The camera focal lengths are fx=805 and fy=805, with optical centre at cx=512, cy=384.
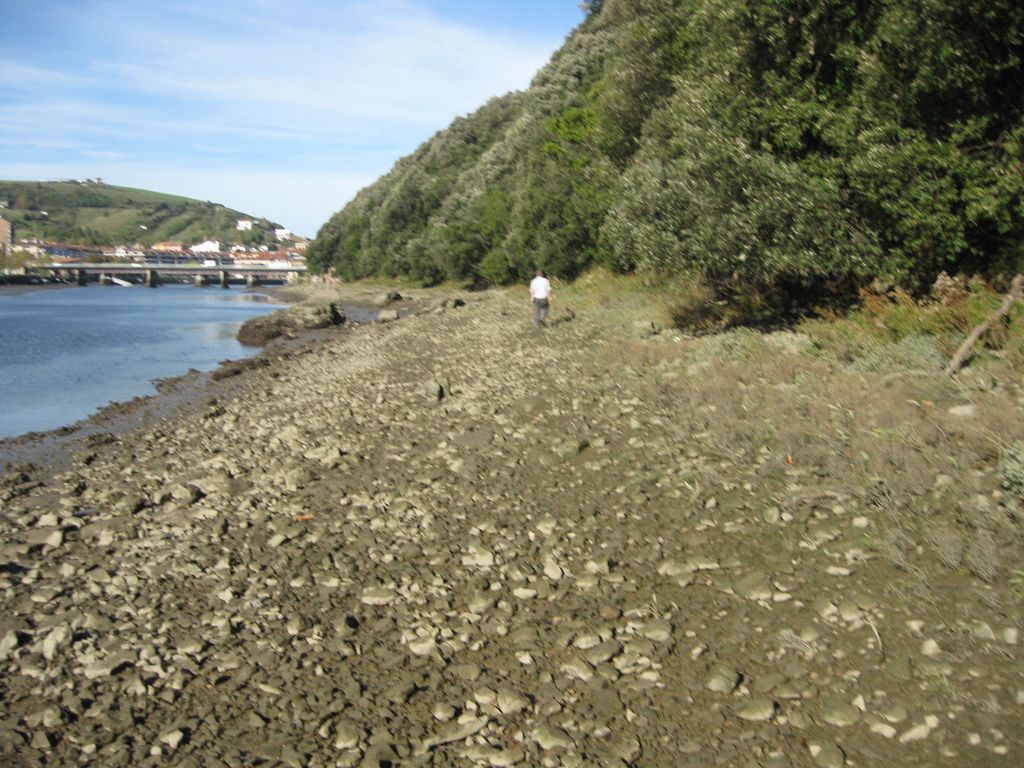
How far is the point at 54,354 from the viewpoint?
128ft

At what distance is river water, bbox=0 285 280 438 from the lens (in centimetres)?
2506

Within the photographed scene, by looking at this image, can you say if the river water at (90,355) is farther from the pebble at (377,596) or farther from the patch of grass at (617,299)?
the pebble at (377,596)

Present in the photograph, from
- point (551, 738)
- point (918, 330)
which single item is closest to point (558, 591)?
point (551, 738)

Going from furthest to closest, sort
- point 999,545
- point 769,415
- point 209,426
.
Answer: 1. point 209,426
2. point 769,415
3. point 999,545

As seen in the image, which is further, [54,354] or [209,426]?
[54,354]

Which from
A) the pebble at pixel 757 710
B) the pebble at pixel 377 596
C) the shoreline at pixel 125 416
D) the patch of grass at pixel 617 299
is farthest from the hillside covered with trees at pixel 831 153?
the shoreline at pixel 125 416

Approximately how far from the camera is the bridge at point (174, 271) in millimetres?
140500

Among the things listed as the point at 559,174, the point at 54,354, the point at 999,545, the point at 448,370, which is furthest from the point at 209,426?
the point at 559,174

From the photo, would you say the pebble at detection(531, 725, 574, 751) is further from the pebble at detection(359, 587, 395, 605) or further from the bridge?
the bridge

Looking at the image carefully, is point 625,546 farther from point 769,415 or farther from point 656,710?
Answer: point 769,415

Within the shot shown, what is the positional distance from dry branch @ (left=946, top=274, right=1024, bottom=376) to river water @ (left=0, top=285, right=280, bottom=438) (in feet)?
68.6

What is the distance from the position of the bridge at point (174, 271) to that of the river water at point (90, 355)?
247ft

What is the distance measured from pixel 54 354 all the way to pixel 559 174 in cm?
2703

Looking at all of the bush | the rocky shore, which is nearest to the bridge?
the rocky shore
